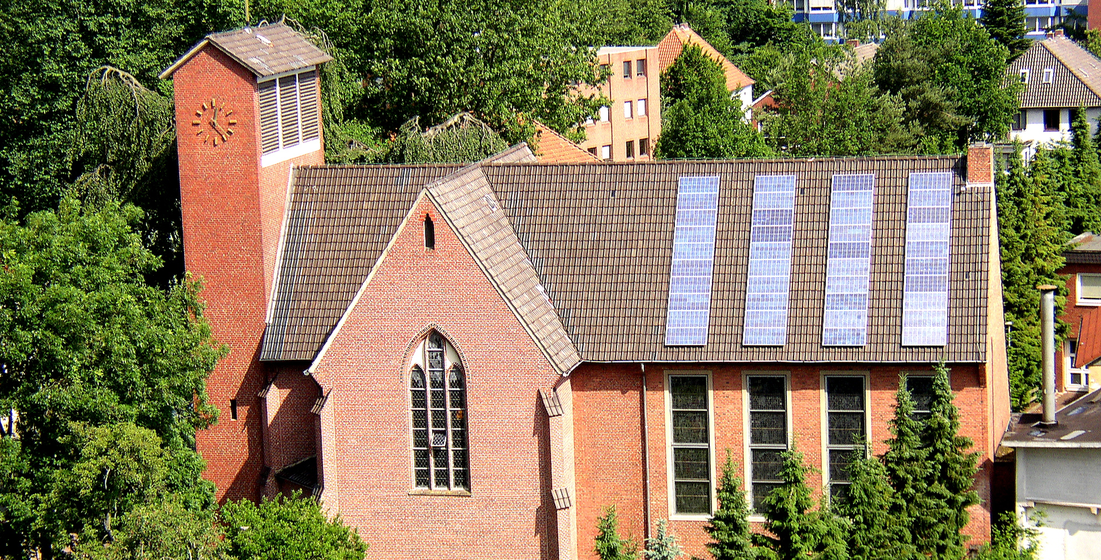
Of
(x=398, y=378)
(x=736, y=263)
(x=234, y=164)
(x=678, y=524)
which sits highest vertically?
(x=234, y=164)

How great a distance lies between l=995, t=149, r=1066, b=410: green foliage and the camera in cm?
4744

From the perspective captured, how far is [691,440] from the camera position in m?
32.6

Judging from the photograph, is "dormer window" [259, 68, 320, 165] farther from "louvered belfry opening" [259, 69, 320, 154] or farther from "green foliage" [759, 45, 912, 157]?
"green foliage" [759, 45, 912, 157]

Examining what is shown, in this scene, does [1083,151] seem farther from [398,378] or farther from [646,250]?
[398,378]

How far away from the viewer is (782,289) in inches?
1270

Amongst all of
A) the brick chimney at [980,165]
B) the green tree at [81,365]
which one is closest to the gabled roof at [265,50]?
the green tree at [81,365]

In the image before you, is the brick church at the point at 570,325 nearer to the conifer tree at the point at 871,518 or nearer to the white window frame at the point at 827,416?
the white window frame at the point at 827,416

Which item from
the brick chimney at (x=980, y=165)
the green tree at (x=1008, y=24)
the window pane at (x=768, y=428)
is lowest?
the window pane at (x=768, y=428)

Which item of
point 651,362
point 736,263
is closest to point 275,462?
point 651,362

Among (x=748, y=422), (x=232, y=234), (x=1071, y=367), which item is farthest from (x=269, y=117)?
(x=1071, y=367)

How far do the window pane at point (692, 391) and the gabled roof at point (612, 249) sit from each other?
30.8 inches

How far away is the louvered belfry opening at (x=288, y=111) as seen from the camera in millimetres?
35219

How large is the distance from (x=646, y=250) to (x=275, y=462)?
1079cm

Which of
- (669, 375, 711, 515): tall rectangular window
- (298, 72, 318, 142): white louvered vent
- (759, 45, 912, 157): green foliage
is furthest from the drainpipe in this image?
(759, 45, 912, 157): green foliage
